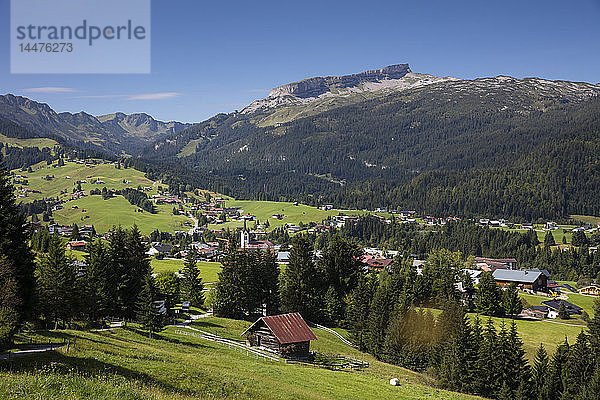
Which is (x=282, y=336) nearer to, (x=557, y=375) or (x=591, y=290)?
(x=557, y=375)

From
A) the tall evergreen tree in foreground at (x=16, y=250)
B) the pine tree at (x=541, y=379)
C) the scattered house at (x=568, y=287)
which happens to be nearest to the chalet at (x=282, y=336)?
the tall evergreen tree in foreground at (x=16, y=250)

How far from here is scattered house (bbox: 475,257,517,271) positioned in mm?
163288

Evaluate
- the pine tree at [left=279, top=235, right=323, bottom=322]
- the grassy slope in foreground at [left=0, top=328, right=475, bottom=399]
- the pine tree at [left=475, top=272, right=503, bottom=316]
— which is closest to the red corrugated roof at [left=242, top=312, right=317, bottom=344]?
the grassy slope in foreground at [left=0, top=328, right=475, bottom=399]

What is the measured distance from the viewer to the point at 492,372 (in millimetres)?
48406

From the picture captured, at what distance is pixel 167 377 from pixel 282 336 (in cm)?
2710

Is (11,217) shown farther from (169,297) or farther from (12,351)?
(169,297)

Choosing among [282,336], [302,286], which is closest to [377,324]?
[302,286]

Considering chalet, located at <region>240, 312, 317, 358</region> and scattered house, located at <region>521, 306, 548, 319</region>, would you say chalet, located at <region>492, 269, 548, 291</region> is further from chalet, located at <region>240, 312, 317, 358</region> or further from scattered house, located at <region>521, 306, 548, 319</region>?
chalet, located at <region>240, 312, 317, 358</region>

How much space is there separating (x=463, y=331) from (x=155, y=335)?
3636cm

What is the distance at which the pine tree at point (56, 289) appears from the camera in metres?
41.8

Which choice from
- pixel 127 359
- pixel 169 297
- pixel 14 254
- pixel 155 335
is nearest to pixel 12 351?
pixel 127 359

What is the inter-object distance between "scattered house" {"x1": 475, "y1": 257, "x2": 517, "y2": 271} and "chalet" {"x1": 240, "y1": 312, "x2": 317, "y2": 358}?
125958 millimetres

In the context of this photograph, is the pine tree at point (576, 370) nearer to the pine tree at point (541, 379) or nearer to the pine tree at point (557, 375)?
the pine tree at point (557, 375)

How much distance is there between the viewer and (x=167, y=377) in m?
25.2
